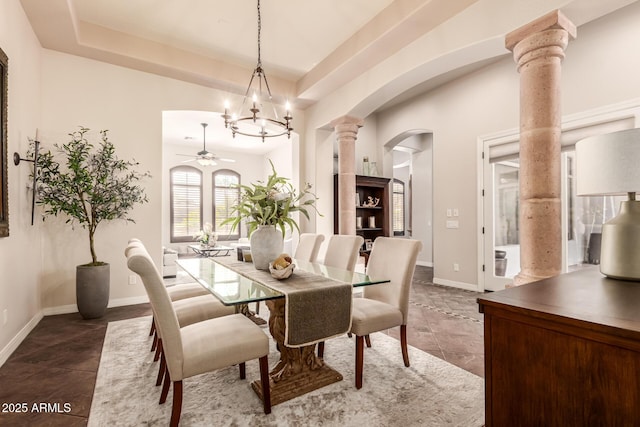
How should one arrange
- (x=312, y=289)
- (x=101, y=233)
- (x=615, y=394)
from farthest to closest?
(x=101, y=233) → (x=312, y=289) → (x=615, y=394)

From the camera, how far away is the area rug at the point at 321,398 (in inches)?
68.7

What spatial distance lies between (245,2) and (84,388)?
3.63 m

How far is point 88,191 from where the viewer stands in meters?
3.48

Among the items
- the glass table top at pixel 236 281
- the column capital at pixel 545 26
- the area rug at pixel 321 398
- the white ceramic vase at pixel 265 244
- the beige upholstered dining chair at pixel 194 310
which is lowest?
the area rug at pixel 321 398

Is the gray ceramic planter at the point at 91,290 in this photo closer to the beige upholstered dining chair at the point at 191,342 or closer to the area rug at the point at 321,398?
the area rug at the point at 321,398

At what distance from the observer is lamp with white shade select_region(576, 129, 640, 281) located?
121 cm

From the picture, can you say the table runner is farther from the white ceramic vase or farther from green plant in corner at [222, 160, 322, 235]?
green plant in corner at [222, 160, 322, 235]

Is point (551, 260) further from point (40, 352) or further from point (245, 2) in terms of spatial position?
point (40, 352)

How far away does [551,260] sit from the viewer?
2480 millimetres

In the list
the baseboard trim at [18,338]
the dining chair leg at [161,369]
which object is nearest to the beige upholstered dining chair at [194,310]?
the dining chair leg at [161,369]

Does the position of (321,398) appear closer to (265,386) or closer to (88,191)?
(265,386)

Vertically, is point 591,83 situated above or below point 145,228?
above

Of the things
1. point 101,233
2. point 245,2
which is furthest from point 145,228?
point 245,2

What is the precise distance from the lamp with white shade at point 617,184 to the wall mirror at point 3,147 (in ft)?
12.5
